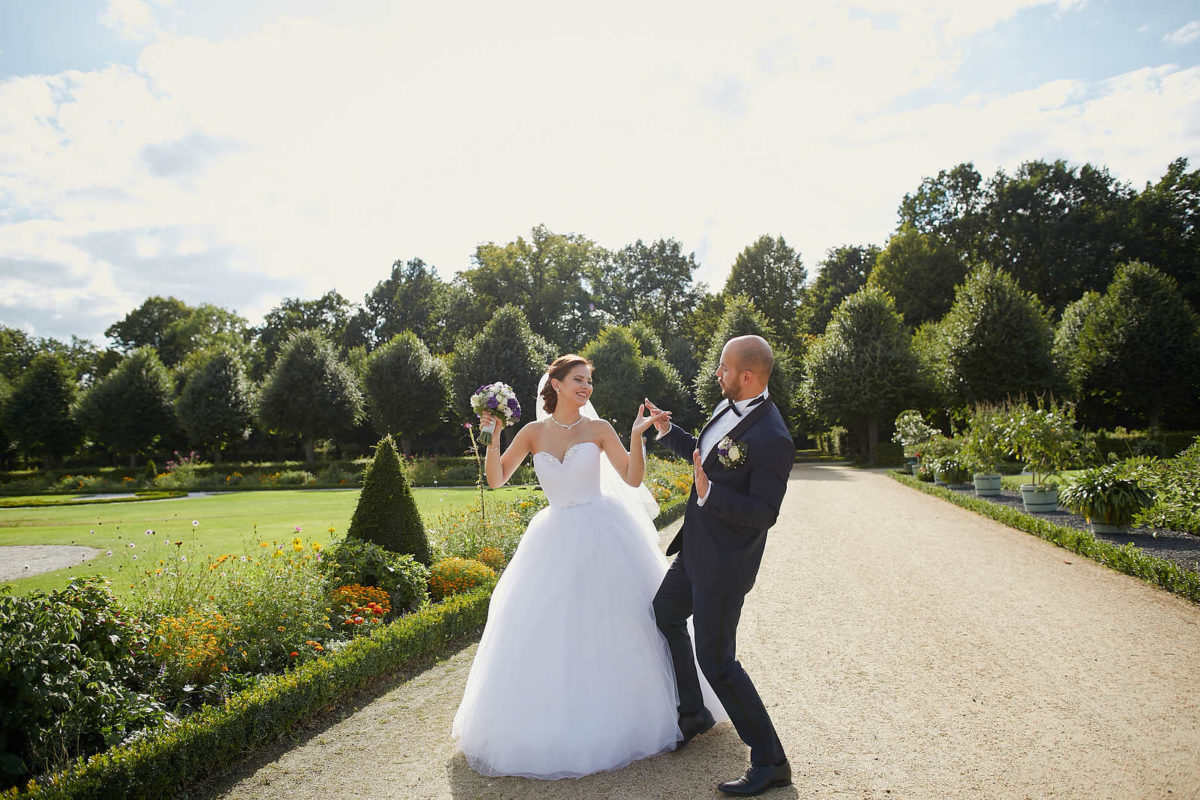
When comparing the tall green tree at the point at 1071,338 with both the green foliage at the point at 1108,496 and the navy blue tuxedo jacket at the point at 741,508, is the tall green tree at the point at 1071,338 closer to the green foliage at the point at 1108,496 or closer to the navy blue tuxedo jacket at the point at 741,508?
the green foliage at the point at 1108,496

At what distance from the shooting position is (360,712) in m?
5.18

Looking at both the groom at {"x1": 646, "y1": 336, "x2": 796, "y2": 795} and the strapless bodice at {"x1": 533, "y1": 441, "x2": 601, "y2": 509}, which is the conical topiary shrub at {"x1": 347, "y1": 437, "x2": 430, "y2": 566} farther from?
the groom at {"x1": 646, "y1": 336, "x2": 796, "y2": 795}

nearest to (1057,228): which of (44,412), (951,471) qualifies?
(951,471)

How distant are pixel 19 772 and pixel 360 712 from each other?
6.65 ft

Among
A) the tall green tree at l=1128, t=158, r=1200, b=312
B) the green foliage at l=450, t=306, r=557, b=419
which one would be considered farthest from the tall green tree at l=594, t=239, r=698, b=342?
the tall green tree at l=1128, t=158, r=1200, b=312

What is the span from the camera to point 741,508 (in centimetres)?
339

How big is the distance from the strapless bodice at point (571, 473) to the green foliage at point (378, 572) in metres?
3.52

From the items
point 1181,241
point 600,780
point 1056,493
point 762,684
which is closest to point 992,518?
point 1056,493

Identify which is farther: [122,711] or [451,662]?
[451,662]

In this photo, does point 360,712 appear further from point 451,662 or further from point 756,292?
point 756,292

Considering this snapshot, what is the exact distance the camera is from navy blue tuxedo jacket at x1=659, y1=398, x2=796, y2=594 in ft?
11.2

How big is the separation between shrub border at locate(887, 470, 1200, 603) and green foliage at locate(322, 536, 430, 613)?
8422 millimetres

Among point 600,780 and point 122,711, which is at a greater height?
point 122,711

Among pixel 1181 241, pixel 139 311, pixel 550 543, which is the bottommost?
pixel 550 543
